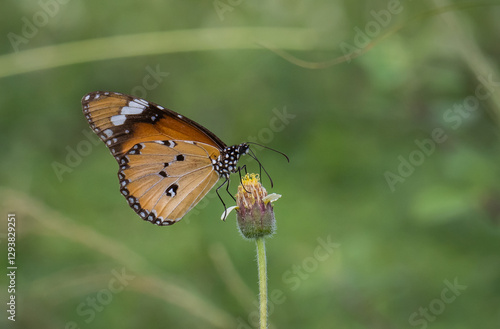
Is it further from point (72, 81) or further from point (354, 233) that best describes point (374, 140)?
point (72, 81)

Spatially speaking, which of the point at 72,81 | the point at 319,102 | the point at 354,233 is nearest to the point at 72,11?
the point at 72,81

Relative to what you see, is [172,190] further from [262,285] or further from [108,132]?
[262,285]

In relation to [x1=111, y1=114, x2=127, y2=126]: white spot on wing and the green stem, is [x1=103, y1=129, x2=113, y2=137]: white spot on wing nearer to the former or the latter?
[x1=111, y1=114, x2=127, y2=126]: white spot on wing

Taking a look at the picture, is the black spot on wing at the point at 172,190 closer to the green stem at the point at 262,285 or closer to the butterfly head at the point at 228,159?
the butterfly head at the point at 228,159

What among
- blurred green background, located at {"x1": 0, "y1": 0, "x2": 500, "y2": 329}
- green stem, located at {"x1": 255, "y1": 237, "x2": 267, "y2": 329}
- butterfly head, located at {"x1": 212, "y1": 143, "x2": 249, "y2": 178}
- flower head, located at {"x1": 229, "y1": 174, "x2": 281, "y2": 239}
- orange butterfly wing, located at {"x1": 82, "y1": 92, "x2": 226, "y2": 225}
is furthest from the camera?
blurred green background, located at {"x1": 0, "y1": 0, "x2": 500, "y2": 329}

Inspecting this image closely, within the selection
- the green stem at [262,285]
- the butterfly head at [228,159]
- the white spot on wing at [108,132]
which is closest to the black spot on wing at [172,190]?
the butterfly head at [228,159]

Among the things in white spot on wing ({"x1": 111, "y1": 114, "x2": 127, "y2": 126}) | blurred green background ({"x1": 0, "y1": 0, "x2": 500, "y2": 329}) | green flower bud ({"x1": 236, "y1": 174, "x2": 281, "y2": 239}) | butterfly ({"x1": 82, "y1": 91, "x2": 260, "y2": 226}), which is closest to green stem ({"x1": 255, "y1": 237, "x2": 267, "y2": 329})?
green flower bud ({"x1": 236, "y1": 174, "x2": 281, "y2": 239})
